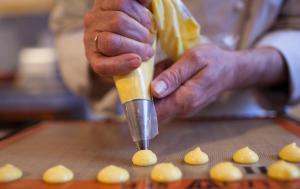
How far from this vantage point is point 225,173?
458mm

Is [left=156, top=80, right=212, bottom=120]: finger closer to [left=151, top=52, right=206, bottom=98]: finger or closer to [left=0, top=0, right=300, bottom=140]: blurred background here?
[left=151, top=52, right=206, bottom=98]: finger

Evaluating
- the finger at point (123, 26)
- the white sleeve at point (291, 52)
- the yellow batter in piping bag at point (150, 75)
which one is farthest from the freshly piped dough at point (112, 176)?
the white sleeve at point (291, 52)

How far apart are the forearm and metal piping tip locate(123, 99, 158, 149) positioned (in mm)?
229

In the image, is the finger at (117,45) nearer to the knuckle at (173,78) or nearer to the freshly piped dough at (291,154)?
the knuckle at (173,78)

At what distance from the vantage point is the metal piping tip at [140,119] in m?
0.57

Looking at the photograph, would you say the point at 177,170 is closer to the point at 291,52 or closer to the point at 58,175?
the point at 58,175

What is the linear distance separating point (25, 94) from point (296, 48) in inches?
50.4

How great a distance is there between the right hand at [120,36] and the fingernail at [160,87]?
0.04 meters

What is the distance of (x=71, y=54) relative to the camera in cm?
98

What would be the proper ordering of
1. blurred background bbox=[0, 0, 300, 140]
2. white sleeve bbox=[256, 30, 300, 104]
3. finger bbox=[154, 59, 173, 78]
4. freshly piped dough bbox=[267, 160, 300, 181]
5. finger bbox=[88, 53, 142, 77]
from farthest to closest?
blurred background bbox=[0, 0, 300, 140], white sleeve bbox=[256, 30, 300, 104], finger bbox=[154, 59, 173, 78], finger bbox=[88, 53, 142, 77], freshly piped dough bbox=[267, 160, 300, 181]

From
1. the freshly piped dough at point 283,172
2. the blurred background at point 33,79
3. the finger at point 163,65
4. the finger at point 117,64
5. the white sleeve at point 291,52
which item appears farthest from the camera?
the blurred background at point 33,79

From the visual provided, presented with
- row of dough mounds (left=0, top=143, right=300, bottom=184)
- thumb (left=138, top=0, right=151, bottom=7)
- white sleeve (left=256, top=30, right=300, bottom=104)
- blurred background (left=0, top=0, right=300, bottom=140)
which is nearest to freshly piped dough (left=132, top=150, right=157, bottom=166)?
row of dough mounds (left=0, top=143, right=300, bottom=184)

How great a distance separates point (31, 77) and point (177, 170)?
1.53 meters

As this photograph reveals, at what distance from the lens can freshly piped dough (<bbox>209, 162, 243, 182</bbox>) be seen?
454 mm
